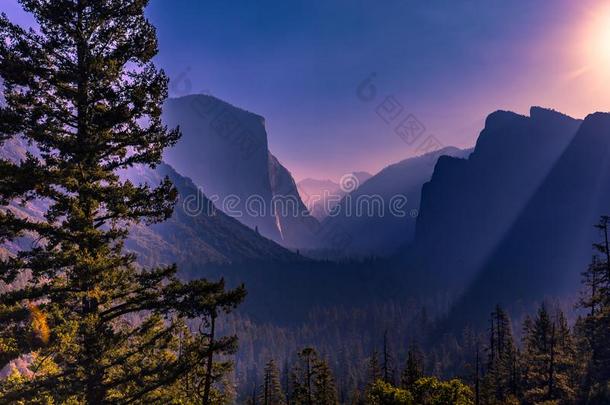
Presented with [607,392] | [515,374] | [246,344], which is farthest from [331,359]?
[607,392]

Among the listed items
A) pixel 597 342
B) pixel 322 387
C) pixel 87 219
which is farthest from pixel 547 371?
pixel 87 219

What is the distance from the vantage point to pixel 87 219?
1166 centimetres

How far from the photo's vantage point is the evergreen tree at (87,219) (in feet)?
36.2

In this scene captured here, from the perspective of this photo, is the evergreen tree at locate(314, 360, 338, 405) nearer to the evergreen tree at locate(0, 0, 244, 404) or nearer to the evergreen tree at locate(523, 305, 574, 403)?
the evergreen tree at locate(523, 305, 574, 403)

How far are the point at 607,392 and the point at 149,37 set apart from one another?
43.3 m

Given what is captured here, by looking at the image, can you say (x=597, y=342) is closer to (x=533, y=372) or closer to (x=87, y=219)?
(x=533, y=372)

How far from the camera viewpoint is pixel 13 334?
10.7 meters

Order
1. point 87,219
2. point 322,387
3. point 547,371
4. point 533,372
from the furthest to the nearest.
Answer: point 533,372, point 547,371, point 322,387, point 87,219

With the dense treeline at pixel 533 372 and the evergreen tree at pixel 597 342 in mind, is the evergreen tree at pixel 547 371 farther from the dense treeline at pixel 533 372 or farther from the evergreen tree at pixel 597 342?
the evergreen tree at pixel 597 342

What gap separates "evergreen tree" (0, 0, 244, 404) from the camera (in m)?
11.0

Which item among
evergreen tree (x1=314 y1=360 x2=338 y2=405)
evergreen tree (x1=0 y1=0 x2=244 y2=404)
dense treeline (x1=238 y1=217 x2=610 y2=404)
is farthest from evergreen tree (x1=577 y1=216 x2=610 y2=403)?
evergreen tree (x1=0 y1=0 x2=244 y2=404)

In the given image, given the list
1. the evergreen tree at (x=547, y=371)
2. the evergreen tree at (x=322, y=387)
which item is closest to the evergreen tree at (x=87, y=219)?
the evergreen tree at (x=322, y=387)

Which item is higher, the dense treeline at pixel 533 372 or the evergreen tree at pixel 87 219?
the evergreen tree at pixel 87 219

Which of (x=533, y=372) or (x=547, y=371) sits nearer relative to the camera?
(x=547, y=371)
